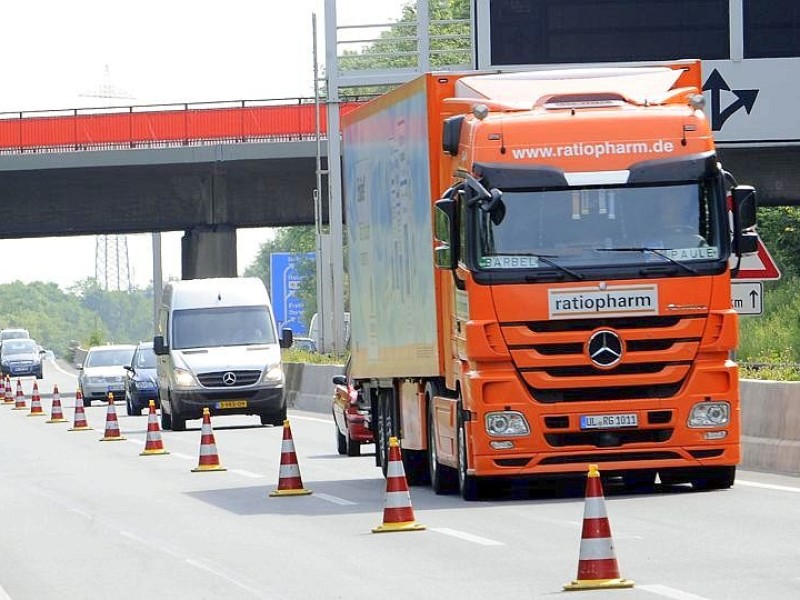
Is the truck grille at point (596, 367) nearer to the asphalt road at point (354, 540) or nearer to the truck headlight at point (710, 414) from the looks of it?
the truck headlight at point (710, 414)

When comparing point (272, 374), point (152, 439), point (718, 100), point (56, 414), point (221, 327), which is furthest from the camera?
point (56, 414)

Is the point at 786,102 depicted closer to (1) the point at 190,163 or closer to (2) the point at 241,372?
(2) the point at 241,372

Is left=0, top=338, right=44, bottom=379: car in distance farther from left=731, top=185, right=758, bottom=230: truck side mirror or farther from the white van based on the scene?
left=731, top=185, right=758, bottom=230: truck side mirror

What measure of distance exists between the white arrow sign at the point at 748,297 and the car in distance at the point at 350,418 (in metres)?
4.45

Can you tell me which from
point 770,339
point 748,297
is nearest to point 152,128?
point 770,339

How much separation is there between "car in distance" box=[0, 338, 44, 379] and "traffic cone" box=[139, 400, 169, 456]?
59.5m

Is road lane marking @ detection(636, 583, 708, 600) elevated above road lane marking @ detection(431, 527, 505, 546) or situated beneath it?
elevated above

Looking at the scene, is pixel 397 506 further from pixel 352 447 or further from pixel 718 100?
A: pixel 718 100

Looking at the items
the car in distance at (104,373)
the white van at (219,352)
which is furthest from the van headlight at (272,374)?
the car in distance at (104,373)

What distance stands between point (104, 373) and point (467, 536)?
37926 millimetres

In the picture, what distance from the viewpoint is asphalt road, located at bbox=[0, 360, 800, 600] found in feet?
39.9

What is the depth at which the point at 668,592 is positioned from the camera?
36.9 feet

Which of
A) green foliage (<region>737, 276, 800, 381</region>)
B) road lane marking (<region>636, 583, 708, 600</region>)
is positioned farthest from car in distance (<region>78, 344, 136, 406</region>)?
road lane marking (<region>636, 583, 708, 600</region>)

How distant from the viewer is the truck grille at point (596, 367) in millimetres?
17562
